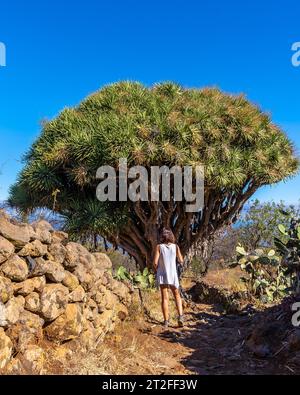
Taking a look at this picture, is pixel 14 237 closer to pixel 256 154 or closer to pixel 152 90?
pixel 256 154

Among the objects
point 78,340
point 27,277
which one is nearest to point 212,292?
point 78,340

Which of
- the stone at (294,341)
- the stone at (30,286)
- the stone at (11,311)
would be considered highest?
the stone at (30,286)

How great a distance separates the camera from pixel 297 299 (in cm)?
593

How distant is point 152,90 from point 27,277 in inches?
328

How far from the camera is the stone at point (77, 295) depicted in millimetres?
4934

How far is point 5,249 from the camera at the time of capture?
3850mm

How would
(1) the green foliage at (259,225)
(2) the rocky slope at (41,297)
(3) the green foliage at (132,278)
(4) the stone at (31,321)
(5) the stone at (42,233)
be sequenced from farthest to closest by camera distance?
1. (1) the green foliage at (259,225)
2. (3) the green foliage at (132,278)
3. (5) the stone at (42,233)
4. (4) the stone at (31,321)
5. (2) the rocky slope at (41,297)

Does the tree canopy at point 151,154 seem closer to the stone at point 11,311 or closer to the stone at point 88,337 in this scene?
the stone at point 88,337

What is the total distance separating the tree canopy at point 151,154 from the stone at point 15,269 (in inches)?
230

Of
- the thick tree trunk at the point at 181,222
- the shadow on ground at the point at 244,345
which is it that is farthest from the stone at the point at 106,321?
the thick tree trunk at the point at 181,222

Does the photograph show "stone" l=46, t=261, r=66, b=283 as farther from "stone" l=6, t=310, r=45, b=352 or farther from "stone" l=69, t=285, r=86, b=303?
"stone" l=6, t=310, r=45, b=352

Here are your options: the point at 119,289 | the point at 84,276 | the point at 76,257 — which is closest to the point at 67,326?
the point at 84,276

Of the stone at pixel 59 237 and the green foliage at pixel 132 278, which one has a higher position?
the stone at pixel 59 237
